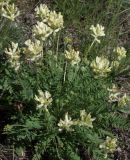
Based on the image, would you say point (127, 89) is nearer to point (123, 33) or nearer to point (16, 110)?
point (123, 33)

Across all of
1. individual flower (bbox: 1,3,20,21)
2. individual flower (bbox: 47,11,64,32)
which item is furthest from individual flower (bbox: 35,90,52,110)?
individual flower (bbox: 1,3,20,21)

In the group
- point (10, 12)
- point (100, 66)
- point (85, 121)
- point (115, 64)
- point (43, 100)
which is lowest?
point (85, 121)

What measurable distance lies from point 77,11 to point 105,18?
24 cm

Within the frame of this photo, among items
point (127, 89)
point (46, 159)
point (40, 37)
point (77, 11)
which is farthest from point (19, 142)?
point (77, 11)

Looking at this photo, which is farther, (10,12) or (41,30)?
(10,12)

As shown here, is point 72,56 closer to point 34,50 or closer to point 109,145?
point 34,50

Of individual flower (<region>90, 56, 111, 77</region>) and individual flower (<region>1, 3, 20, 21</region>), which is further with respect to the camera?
individual flower (<region>1, 3, 20, 21</region>)

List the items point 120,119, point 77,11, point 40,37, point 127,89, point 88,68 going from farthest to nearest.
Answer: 1. point 77,11
2. point 127,89
3. point 88,68
4. point 120,119
5. point 40,37

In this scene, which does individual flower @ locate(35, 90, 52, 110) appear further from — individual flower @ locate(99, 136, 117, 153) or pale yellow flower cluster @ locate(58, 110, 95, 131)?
individual flower @ locate(99, 136, 117, 153)

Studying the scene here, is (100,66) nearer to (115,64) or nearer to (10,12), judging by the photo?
(115,64)

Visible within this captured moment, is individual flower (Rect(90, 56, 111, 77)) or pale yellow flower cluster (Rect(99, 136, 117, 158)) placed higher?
individual flower (Rect(90, 56, 111, 77))

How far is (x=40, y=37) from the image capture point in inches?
90.7

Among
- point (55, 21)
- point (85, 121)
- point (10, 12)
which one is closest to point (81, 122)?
point (85, 121)

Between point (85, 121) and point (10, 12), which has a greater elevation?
point (10, 12)
